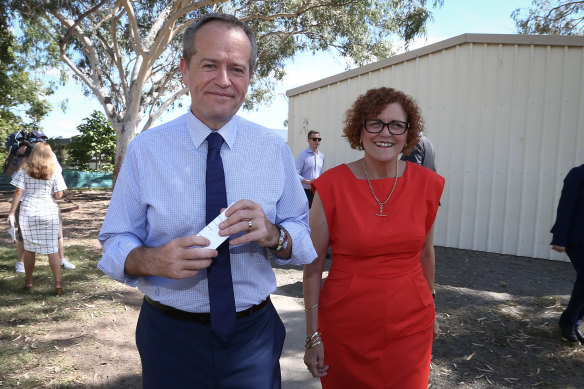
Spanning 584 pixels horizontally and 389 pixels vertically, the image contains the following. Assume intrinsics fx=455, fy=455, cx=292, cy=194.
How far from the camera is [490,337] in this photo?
460 cm

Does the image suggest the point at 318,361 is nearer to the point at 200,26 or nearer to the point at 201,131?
the point at 201,131

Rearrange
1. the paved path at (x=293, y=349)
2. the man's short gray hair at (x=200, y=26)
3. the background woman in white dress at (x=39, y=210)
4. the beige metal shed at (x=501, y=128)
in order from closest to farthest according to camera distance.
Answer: the man's short gray hair at (x=200, y=26) < the paved path at (x=293, y=349) < the background woman in white dress at (x=39, y=210) < the beige metal shed at (x=501, y=128)

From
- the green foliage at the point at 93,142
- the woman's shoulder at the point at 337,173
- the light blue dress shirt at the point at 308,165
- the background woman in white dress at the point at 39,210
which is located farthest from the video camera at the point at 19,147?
the green foliage at the point at 93,142

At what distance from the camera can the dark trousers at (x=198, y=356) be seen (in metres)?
1.58

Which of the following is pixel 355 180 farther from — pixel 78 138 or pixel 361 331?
pixel 78 138

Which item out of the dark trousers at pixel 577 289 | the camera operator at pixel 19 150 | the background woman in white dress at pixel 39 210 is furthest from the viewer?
the camera operator at pixel 19 150

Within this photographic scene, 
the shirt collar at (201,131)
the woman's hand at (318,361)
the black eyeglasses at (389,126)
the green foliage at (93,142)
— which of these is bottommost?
the woman's hand at (318,361)

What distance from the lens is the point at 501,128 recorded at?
8.30 metres

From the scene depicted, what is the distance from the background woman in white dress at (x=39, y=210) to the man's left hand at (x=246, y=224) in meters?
5.20

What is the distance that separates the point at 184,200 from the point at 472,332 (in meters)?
4.08

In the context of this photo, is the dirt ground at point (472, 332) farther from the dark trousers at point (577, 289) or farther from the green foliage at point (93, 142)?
the green foliage at point (93, 142)

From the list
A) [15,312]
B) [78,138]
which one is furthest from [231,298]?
[78,138]

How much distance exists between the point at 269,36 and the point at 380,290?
18338mm

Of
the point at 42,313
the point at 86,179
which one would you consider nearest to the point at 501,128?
the point at 42,313
